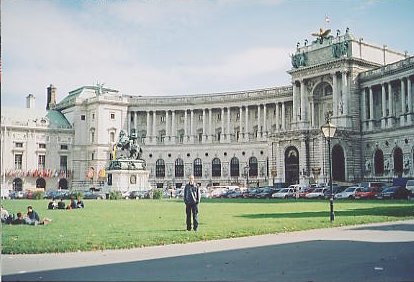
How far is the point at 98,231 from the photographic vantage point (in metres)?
18.5

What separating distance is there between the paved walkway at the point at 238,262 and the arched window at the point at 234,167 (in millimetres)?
75633

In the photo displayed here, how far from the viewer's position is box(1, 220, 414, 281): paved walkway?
10.6 meters

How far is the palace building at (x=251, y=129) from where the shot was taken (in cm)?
7031

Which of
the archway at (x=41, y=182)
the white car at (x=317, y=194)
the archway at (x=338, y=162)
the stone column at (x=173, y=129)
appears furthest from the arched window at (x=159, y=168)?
the white car at (x=317, y=194)

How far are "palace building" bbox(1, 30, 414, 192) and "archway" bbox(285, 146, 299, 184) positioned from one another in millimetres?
139

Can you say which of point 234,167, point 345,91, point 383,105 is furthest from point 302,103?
point 234,167

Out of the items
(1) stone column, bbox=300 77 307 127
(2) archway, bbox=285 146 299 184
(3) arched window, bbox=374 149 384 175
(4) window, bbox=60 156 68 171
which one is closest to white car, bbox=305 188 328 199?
(2) archway, bbox=285 146 299 184

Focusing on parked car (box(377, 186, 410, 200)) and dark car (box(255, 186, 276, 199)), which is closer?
parked car (box(377, 186, 410, 200))

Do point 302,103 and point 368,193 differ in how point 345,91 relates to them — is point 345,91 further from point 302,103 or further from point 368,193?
point 368,193

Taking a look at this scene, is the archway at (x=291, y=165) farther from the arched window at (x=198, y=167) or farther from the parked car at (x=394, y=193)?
the arched window at (x=198, y=167)

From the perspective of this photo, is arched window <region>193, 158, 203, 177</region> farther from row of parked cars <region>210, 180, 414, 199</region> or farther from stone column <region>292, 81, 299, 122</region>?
row of parked cars <region>210, 180, 414, 199</region>

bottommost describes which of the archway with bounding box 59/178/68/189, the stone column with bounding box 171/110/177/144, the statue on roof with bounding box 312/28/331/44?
the archway with bounding box 59/178/68/189

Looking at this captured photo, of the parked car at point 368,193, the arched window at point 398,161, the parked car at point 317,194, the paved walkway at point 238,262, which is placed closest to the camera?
the paved walkway at point 238,262

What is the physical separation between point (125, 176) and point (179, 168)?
3860 cm
